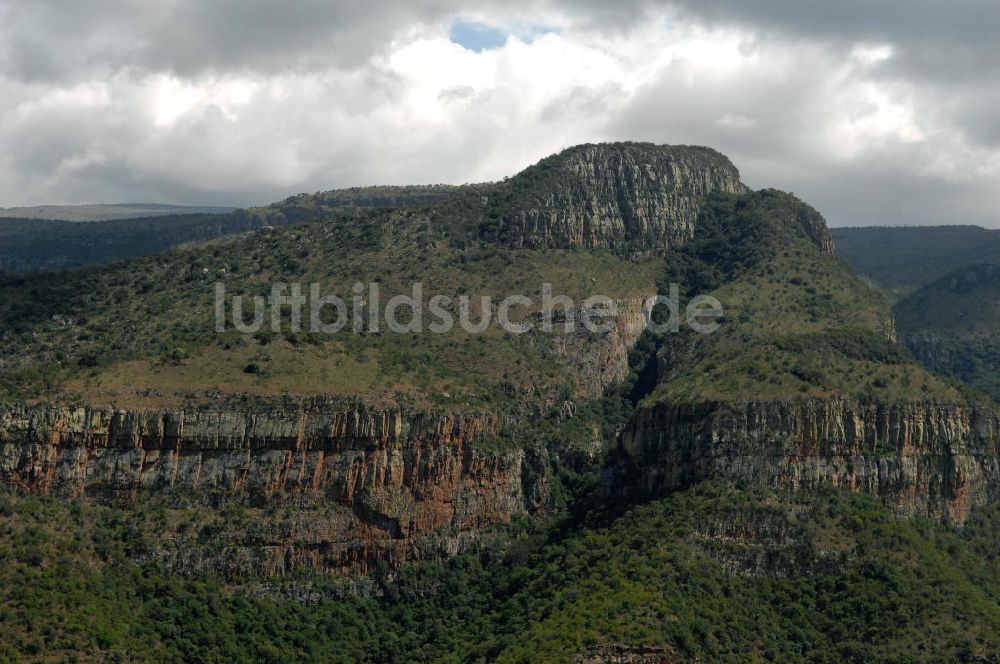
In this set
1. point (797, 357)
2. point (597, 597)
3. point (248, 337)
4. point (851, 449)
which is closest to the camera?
point (597, 597)

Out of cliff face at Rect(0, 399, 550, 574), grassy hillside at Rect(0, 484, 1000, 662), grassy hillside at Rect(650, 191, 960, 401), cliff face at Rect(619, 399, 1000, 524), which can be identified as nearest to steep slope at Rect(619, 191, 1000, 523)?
cliff face at Rect(619, 399, 1000, 524)

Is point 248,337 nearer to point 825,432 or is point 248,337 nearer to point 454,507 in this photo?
point 454,507

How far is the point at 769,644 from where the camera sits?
132m

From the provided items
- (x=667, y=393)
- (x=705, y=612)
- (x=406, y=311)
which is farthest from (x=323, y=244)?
(x=705, y=612)

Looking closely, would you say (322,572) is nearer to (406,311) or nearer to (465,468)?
(465,468)

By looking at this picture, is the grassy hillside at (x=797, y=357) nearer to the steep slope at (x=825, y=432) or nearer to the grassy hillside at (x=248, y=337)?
the steep slope at (x=825, y=432)

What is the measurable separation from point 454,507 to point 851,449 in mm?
36223

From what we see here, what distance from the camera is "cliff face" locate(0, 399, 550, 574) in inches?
5600

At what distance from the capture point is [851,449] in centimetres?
14750

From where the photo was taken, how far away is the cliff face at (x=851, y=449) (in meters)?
146

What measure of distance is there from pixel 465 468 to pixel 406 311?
32.1 metres

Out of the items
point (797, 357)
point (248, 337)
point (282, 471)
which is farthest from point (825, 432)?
point (248, 337)

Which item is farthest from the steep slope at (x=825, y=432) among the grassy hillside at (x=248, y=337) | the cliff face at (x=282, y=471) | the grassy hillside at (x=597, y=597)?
the grassy hillside at (x=248, y=337)

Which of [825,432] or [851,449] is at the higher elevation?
[825,432]
